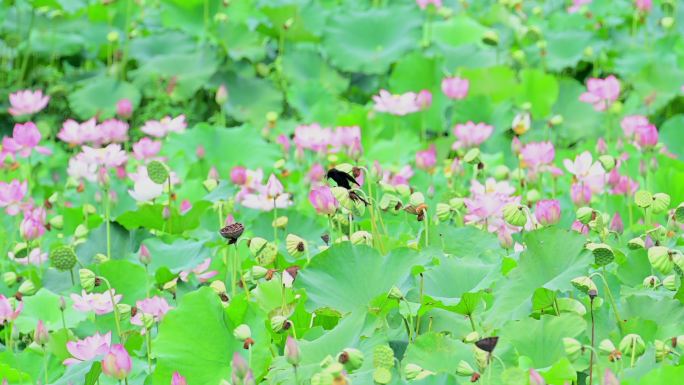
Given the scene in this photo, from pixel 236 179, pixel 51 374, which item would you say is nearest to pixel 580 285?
pixel 51 374

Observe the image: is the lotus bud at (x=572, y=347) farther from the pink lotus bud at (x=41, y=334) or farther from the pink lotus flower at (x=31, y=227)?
the pink lotus flower at (x=31, y=227)

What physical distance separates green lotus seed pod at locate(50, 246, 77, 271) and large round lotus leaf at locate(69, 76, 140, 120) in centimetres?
190

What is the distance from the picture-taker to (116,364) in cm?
153

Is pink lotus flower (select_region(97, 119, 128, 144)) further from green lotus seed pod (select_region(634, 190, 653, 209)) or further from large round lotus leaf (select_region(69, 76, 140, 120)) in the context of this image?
green lotus seed pod (select_region(634, 190, 653, 209))

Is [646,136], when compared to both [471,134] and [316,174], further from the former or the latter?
[316,174]

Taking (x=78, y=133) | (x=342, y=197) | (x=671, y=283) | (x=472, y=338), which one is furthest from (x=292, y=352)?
(x=78, y=133)

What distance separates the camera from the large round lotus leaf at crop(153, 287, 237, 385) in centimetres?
167

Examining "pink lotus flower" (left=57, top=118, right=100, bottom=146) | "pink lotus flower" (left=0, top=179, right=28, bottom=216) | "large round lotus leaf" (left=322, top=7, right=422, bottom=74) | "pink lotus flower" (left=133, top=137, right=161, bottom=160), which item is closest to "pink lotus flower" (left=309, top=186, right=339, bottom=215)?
"pink lotus flower" (left=0, top=179, right=28, bottom=216)

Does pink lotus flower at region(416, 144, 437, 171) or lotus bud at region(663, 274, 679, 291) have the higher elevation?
lotus bud at region(663, 274, 679, 291)

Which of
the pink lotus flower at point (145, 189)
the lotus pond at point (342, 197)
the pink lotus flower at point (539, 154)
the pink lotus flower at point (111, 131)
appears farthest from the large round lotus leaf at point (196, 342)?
→ the pink lotus flower at point (111, 131)

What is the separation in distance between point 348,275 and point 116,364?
375 millimetres

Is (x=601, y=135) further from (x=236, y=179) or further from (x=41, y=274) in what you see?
(x=41, y=274)

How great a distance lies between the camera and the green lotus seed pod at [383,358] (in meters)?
1.41

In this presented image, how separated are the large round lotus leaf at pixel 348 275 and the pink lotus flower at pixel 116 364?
0.30 meters
